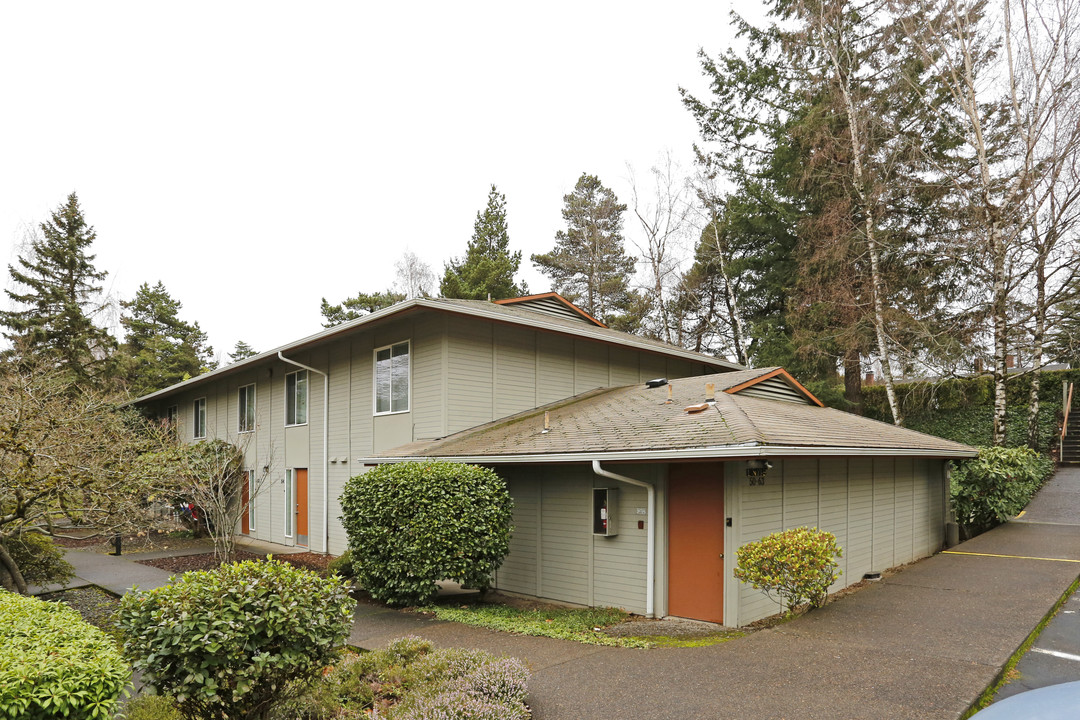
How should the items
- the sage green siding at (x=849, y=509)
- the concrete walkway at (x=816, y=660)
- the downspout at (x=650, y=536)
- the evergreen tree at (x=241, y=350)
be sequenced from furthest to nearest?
1. the evergreen tree at (x=241, y=350)
2. the downspout at (x=650, y=536)
3. the sage green siding at (x=849, y=509)
4. the concrete walkway at (x=816, y=660)

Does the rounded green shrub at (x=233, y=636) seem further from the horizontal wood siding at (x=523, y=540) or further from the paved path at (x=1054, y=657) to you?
the horizontal wood siding at (x=523, y=540)

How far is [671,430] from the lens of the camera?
352 inches

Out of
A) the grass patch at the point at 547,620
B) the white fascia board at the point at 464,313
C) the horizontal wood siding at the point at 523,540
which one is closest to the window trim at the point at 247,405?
the white fascia board at the point at 464,313

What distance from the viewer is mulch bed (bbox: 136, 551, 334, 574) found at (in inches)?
557

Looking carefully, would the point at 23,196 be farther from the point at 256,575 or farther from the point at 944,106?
the point at 944,106

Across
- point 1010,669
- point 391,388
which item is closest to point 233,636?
point 1010,669

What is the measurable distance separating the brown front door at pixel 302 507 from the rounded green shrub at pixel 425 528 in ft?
24.9

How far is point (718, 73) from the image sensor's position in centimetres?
2383

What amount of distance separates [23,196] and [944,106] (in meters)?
39.5

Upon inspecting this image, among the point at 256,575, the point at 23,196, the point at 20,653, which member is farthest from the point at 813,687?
the point at 23,196

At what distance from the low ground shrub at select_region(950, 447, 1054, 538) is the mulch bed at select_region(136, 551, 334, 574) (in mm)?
14577

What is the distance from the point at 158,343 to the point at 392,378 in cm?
3239

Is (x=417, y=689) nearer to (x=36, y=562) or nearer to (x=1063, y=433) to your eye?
(x=36, y=562)

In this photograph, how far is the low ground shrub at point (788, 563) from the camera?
7.44 m
